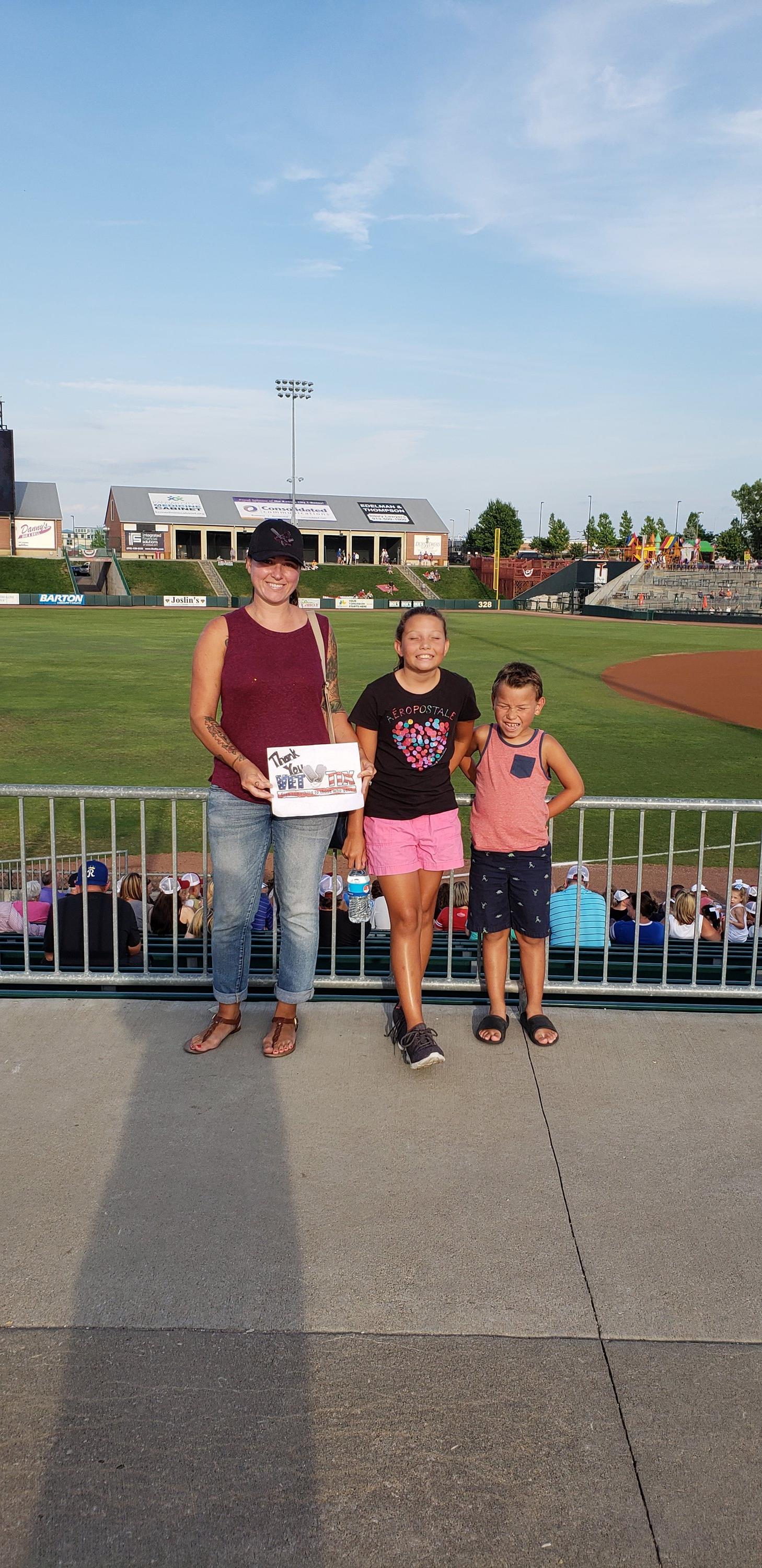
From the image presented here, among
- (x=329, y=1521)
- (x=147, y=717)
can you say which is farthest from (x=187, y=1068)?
(x=147, y=717)

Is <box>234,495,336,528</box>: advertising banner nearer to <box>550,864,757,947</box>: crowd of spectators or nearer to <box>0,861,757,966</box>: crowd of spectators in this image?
<box>0,861,757,966</box>: crowd of spectators

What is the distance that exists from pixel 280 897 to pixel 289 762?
605mm

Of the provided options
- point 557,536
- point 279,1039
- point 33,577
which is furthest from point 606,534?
point 279,1039

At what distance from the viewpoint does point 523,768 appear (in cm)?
461

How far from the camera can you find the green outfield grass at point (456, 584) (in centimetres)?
8312

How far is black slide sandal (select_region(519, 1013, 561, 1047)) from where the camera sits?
452 centimetres

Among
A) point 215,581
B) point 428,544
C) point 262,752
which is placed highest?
point 428,544

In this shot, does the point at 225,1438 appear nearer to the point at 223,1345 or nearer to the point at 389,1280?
the point at 223,1345

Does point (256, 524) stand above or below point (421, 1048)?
above

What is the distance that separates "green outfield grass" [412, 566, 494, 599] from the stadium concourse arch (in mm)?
4980

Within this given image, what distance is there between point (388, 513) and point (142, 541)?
22659mm

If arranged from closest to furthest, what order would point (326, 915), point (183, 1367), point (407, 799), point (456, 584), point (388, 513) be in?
point (183, 1367)
point (407, 799)
point (326, 915)
point (456, 584)
point (388, 513)

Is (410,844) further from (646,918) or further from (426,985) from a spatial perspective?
(646,918)

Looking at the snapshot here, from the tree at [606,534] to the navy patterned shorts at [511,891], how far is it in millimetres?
119730
